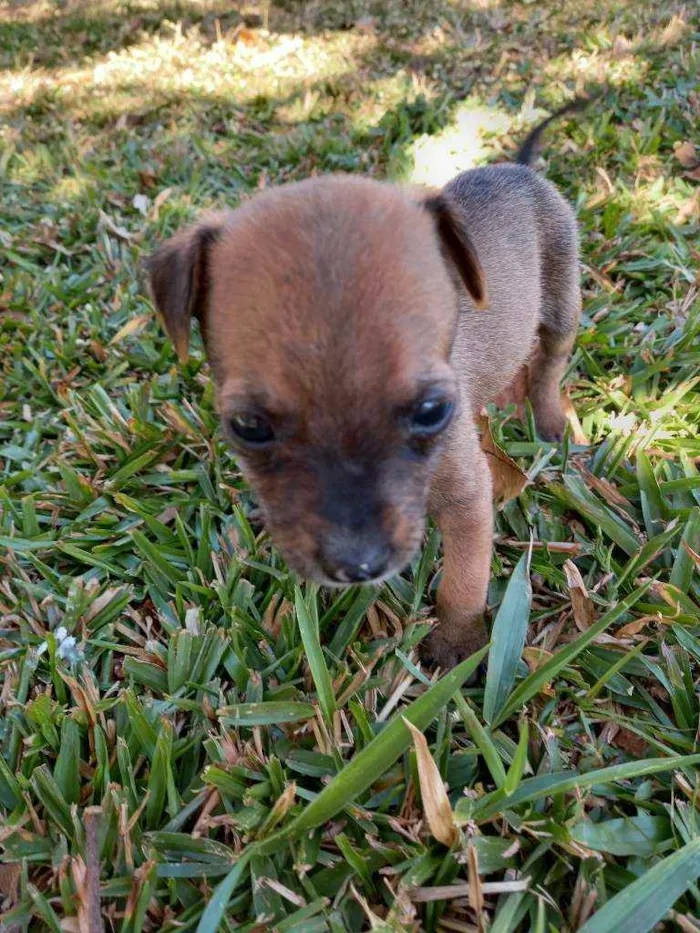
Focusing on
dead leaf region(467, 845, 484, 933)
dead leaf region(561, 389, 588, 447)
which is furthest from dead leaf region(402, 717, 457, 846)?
dead leaf region(561, 389, 588, 447)

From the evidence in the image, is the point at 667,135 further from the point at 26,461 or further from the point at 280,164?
the point at 26,461

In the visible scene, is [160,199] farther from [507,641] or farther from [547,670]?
[547,670]

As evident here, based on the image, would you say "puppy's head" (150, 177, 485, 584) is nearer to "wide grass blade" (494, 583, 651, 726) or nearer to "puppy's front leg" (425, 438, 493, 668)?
"puppy's front leg" (425, 438, 493, 668)

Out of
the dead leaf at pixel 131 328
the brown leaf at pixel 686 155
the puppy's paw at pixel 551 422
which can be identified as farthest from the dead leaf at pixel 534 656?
the brown leaf at pixel 686 155

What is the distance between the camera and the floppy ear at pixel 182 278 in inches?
96.0

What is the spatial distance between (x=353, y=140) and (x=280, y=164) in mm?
707

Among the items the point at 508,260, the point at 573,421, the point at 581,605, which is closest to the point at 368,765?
the point at 581,605

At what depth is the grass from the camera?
88.2 inches

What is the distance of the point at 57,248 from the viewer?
5516mm

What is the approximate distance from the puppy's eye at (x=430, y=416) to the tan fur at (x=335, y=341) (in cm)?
4

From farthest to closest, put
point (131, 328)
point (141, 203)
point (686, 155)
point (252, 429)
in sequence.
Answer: point (141, 203) < point (686, 155) < point (131, 328) < point (252, 429)

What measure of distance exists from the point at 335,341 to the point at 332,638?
60.8 inches

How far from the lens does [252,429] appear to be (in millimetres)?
2182

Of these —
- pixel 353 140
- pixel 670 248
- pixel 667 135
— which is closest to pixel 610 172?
pixel 667 135
